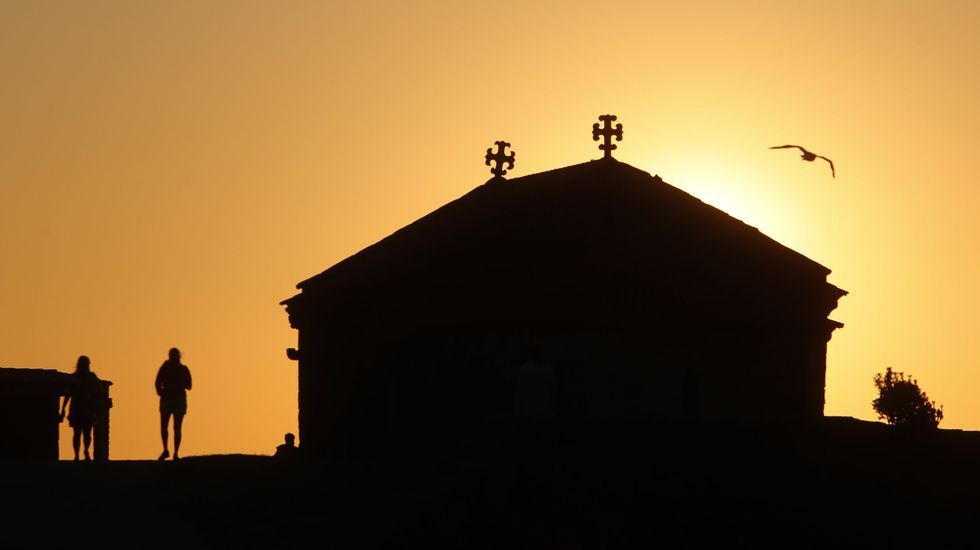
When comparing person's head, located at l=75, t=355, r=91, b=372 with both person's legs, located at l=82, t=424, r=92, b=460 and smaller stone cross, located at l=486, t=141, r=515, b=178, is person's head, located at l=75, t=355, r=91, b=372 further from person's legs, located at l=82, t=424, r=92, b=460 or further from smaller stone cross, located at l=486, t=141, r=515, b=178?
smaller stone cross, located at l=486, t=141, r=515, b=178

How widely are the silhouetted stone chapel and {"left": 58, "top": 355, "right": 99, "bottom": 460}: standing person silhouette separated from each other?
23.3 ft

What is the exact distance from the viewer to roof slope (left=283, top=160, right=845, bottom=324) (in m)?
42.7

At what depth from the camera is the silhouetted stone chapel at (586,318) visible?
4238cm

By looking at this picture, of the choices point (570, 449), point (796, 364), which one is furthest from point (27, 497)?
point (796, 364)

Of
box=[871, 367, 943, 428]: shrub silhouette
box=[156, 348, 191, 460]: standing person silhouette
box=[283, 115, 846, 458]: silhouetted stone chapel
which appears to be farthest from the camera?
box=[871, 367, 943, 428]: shrub silhouette

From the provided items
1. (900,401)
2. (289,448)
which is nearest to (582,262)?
(289,448)

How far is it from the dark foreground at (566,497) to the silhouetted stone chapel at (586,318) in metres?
7.18

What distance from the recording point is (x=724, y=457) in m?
33.0

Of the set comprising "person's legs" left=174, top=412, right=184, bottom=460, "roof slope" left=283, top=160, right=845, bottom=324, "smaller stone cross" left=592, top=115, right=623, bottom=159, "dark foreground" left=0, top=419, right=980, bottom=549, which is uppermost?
"smaller stone cross" left=592, top=115, right=623, bottom=159

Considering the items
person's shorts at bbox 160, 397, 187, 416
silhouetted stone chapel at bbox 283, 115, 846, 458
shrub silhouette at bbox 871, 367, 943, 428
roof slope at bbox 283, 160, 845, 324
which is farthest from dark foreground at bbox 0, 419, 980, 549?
shrub silhouette at bbox 871, 367, 943, 428

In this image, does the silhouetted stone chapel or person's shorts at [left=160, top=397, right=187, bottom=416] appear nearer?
person's shorts at [left=160, top=397, right=187, bottom=416]

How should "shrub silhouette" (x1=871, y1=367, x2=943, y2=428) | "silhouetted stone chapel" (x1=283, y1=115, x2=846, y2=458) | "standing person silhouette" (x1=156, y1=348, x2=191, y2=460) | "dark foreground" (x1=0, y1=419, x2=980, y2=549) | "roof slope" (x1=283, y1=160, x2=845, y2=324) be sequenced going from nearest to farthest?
1. "dark foreground" (x1=0, y1=419, x2=980, y2=549)
2. "standing person silhouette" (x1=156, y1=348, x2=191, y2=460)
3. "silhouetted stone chapel" (x1=283, y1=115, x2=846, y2=458)
4. "roof slope" (x1=283, y1=160, x2=845, y2=324)
5. "shrub silhouette" (x1=871, y1=367, x2=943, y2=428)

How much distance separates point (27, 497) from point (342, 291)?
45.7ft

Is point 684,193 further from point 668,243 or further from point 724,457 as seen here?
point 724,457
